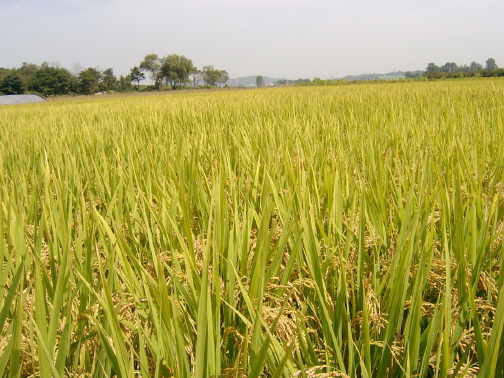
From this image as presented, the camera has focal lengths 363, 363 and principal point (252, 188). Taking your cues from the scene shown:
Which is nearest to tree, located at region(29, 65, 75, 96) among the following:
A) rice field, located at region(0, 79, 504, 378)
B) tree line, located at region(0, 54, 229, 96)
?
tree line, located at region(0, 54, 229, 96)

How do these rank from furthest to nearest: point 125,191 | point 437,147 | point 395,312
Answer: point 437,147
point 125,191
point 395,312

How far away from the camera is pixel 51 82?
57062 mm

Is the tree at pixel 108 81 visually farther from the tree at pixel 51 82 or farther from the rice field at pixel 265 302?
the rice field at pixel 265 302

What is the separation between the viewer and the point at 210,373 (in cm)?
42

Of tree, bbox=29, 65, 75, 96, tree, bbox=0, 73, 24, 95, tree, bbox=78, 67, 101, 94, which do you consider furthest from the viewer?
tree, bbox=78, 67, 101, 94

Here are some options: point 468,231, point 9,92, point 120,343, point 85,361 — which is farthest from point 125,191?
point 9,92

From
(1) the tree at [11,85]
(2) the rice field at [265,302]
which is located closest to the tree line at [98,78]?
(1) the tree at [11,85]

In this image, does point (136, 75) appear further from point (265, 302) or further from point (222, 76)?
point (265, 302)

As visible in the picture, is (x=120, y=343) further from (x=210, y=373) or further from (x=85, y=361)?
(x=85, y=361)

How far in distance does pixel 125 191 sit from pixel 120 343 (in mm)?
814

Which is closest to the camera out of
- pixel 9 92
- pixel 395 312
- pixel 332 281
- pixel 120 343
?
pixel 120 343

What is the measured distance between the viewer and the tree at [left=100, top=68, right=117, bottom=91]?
63656mm

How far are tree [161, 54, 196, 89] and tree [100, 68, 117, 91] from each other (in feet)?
29.6

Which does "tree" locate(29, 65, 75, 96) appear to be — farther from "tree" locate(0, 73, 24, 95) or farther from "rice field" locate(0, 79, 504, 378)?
"rice field" locate(0, 79, 504, 378)
